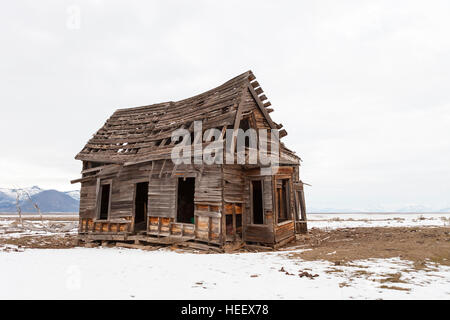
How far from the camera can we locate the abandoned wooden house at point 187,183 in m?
11.5

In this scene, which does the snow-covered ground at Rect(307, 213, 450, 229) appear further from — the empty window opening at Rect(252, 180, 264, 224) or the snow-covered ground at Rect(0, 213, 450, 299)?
the snow-covered ground at Rect(0, 213, 450, 299)

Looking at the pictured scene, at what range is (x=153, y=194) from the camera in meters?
13.3

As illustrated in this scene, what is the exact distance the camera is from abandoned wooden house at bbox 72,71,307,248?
452 inches

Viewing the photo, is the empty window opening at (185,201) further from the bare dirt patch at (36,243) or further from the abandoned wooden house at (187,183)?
the bare dirt patch at (36,243)

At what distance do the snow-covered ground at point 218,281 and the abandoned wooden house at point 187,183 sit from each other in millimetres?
3692

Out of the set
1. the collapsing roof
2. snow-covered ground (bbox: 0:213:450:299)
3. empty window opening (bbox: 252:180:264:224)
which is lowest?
snow-covered ground (bbox: 0:213:450:299)

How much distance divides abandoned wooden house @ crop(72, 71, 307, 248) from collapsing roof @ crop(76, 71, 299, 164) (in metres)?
0.06

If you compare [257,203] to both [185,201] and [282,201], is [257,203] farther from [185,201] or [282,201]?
[185,201]

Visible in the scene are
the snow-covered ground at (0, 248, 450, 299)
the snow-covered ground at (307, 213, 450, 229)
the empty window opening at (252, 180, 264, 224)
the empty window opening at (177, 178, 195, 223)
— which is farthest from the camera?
the snow-covered ground at (307, 213, 450, 229)

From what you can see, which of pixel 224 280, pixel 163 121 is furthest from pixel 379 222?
pixel 224 280

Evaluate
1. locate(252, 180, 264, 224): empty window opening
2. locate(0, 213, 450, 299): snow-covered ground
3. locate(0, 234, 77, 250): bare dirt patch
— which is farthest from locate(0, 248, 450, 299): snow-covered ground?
locate(252, 180, 264, 224): empty window opening

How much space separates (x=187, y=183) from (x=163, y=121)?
4384 mm
